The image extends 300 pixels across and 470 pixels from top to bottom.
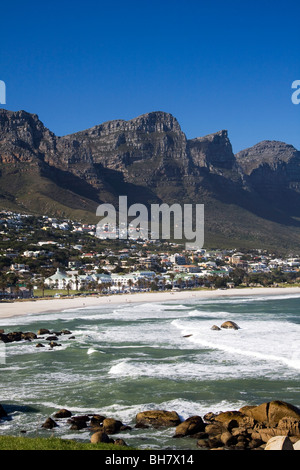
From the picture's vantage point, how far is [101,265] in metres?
144

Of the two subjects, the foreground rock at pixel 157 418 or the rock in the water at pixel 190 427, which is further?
the foreground rock at pixel 157 418

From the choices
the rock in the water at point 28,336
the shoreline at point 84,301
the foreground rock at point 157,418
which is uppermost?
the foreground rock at point 157,418

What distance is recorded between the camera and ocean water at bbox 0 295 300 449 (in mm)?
22062

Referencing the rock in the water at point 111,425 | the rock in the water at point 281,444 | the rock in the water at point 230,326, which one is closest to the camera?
the rock in the water at point 281,444

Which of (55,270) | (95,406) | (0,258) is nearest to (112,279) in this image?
(55,270)

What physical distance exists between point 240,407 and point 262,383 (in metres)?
4.87

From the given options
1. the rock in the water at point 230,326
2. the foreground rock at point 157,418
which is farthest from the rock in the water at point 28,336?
the foreground rock at point 157,418

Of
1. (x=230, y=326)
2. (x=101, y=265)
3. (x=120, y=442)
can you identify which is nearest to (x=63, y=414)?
(x=120, y=442)

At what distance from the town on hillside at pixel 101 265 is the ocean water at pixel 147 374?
60.7 m

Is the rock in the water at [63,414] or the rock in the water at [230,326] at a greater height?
the rock in the water at [63,414]

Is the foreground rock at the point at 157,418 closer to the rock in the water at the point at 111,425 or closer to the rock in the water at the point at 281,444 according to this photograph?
the rock in the water at the point at 111,425

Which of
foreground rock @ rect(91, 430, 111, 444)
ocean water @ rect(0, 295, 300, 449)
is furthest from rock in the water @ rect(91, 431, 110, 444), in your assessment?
ocean water @ rect(0, 295, 300, 449)

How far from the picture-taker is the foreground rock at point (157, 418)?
20375 millimetres

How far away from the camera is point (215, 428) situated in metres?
19.1
